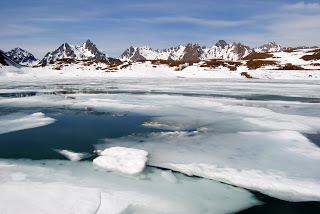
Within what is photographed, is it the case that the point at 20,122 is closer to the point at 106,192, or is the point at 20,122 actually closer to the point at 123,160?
the point at 123,160

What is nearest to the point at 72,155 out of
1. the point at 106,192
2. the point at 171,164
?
the point at 171,164

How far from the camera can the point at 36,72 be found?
2464 inches

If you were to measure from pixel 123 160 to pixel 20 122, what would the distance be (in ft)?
17.9

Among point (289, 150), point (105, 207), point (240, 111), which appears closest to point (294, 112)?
point (240, 111)

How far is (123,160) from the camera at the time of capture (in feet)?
21.5

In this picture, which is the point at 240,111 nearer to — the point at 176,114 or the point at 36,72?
the point at 176,114

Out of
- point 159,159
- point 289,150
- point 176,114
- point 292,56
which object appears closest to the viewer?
point 159,159

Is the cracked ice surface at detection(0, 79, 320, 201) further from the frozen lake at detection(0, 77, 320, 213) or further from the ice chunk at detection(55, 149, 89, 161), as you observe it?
the ice chunk at detection(55, 149, 89, 161)

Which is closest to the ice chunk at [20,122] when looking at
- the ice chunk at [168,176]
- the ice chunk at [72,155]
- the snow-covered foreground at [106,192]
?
the ice chunk at [72,155]

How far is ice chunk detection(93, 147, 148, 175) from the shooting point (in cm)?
622

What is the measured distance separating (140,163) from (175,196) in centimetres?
137

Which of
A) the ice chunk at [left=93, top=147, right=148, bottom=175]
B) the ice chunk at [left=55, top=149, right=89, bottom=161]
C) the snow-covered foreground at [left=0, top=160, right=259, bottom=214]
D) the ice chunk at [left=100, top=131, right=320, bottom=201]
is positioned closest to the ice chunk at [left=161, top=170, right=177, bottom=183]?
the snow-covered foreground at [left=0, top=160, right=259, bottom=214]

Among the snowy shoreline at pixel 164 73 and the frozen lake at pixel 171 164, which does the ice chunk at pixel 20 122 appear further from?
the snowy shoreline at pixel 164 73

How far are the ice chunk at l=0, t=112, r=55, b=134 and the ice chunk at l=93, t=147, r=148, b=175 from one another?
3.89 metres
